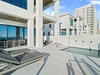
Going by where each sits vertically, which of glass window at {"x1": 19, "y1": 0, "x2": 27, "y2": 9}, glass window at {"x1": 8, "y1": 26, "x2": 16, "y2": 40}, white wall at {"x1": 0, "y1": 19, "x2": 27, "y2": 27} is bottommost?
glass window at {"x1": 8, "y1": 26, "x2": 16, "y2": 40}

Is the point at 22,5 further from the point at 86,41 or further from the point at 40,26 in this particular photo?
the point at 86,41

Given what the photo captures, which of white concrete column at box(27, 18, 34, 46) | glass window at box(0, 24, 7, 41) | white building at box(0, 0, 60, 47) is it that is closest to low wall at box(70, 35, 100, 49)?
white building at box(0, 0, 60, 47)

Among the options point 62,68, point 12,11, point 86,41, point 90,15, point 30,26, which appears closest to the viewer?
point 62,68

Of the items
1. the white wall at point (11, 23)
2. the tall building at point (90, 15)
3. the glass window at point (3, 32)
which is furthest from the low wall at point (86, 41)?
the tall building at point (90, 15)

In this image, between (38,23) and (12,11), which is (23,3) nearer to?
(12,11)

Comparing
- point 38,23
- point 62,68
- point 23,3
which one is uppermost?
point 23,3

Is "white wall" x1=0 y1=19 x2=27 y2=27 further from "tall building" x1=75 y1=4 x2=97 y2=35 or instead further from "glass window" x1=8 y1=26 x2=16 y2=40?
"tall building" x1=75 y1=4 x2=97 y2=35

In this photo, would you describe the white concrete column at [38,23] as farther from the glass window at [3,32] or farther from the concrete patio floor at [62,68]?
the concrete patio floor at [62,68]

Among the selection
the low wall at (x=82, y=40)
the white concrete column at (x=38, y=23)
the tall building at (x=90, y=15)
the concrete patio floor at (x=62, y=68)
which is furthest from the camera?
the tall building at (x=90, y=15)

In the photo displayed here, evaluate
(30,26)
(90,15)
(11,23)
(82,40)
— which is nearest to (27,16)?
(30,26)

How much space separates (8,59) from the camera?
338cm

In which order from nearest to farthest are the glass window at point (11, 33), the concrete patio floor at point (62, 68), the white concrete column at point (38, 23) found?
the concrete patio floor at point (62, 68) < the white concrete column at point (38, 23) < the glass window at point (11, 33)

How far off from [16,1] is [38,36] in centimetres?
559

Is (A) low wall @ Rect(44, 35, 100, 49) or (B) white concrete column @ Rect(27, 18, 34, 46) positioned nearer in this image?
(B) white concrete column @ Rect(27, 18, 34, 46)
